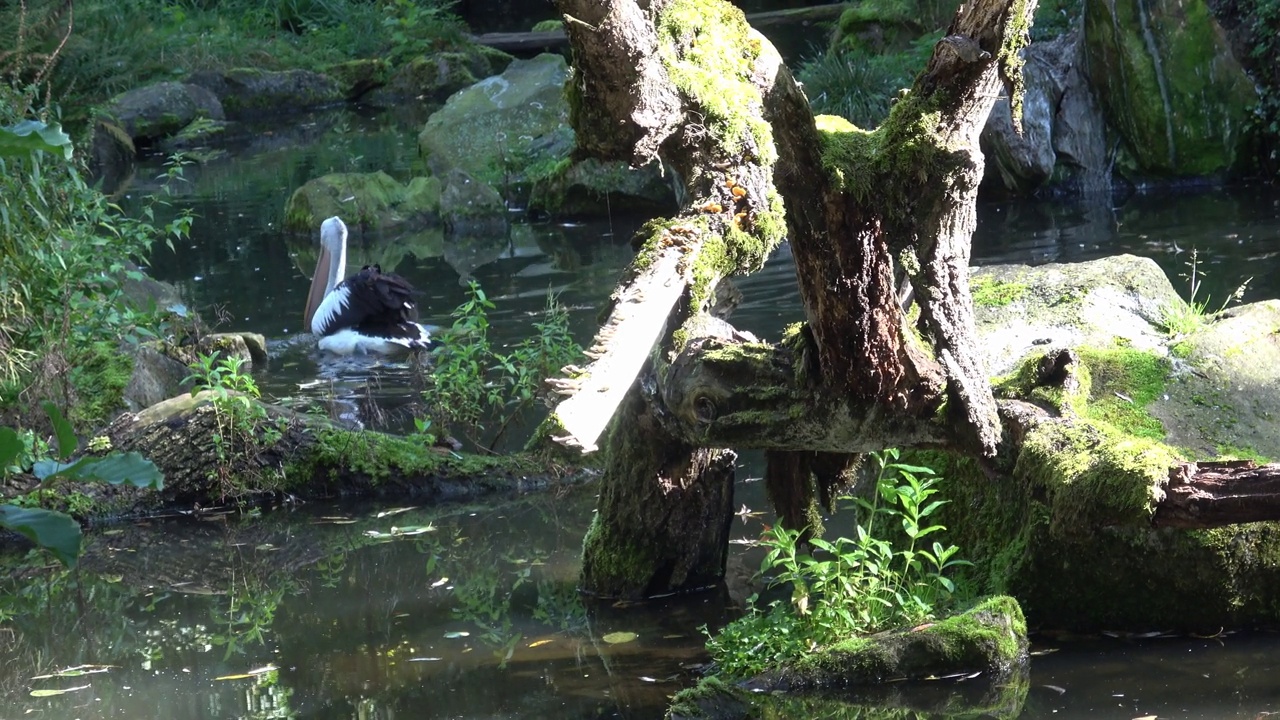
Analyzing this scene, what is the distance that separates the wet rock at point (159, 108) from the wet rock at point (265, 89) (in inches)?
40.1

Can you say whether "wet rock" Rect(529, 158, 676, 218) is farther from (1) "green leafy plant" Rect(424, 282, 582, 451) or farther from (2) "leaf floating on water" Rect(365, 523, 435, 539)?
(2) "leaf floating on water" Rect(365, 523, 435, 539)

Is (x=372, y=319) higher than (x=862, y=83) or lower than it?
lower

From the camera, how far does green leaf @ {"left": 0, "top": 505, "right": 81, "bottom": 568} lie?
5.66 ft

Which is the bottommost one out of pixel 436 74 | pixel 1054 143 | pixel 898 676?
pixel 898 676

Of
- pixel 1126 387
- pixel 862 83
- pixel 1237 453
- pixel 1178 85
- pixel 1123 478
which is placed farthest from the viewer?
pixel 862 83

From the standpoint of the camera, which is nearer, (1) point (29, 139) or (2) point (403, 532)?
(1) point (29, 139)

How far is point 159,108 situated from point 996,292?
20001 mm

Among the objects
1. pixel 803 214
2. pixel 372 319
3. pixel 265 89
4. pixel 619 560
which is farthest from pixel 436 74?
pixel 803 214

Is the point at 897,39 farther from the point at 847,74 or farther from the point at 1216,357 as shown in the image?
the point at 1216,357

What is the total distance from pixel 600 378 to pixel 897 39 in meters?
17.1

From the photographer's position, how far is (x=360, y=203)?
52.1 ft

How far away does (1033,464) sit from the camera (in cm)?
457

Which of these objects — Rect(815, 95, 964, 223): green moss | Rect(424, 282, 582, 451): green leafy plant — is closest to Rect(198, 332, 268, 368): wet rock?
Rect(424, 282, 582, 451): green leafy plant

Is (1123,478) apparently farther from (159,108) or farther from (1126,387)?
(159,108)
